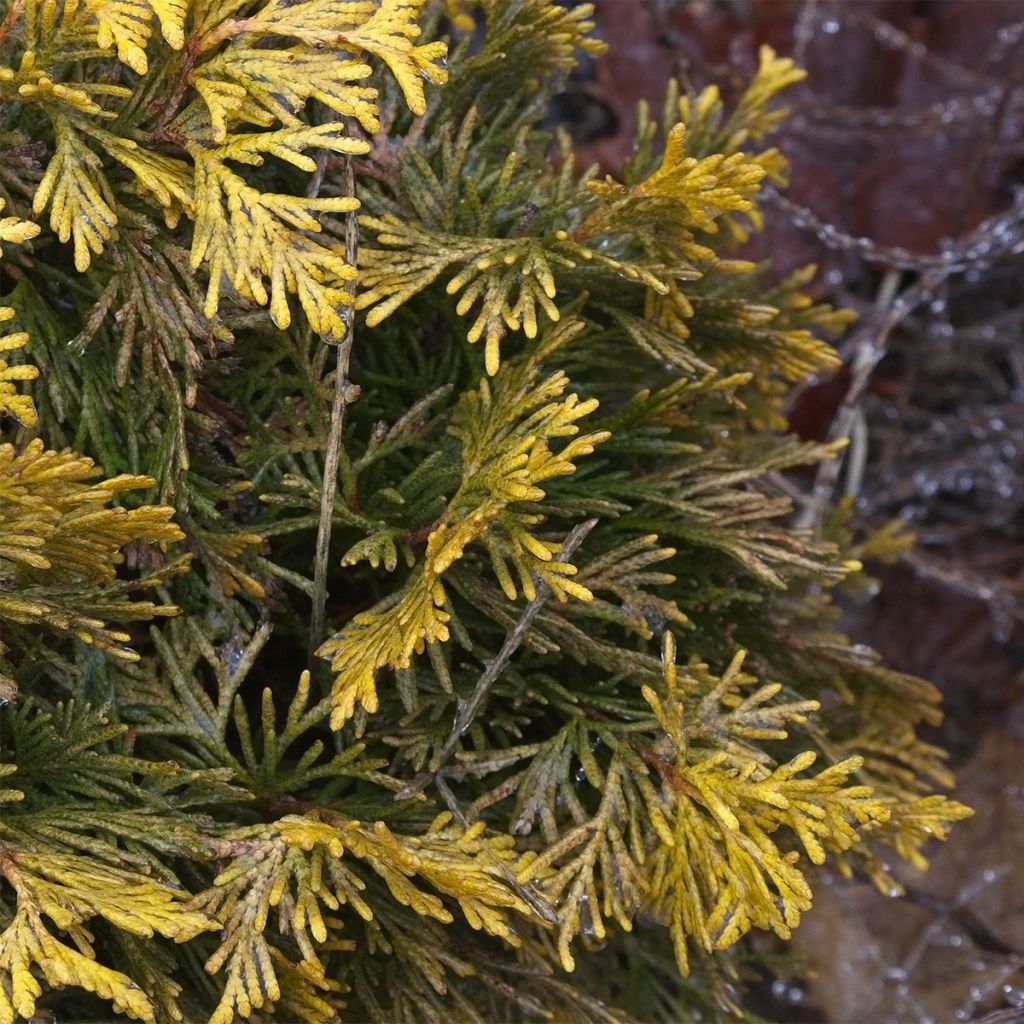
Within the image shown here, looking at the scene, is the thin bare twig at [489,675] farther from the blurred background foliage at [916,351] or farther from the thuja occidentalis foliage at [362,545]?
the blurred background foliage at [916,351]

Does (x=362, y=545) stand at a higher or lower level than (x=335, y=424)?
lower

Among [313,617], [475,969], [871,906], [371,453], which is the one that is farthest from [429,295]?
[871,906]

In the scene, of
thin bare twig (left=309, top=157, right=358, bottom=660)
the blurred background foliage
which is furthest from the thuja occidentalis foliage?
the blurred background foliage

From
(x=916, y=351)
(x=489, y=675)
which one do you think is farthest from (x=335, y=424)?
(x=916, y=351)

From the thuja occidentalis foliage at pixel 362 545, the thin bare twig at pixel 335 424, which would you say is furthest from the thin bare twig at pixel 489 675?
the thin bare twig at pixel 335 424

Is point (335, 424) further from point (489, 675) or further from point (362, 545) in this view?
point (489, 675)

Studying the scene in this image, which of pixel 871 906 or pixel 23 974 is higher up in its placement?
pixel 23 974

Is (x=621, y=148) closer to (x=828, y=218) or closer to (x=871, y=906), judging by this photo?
(x=828, y=218)
